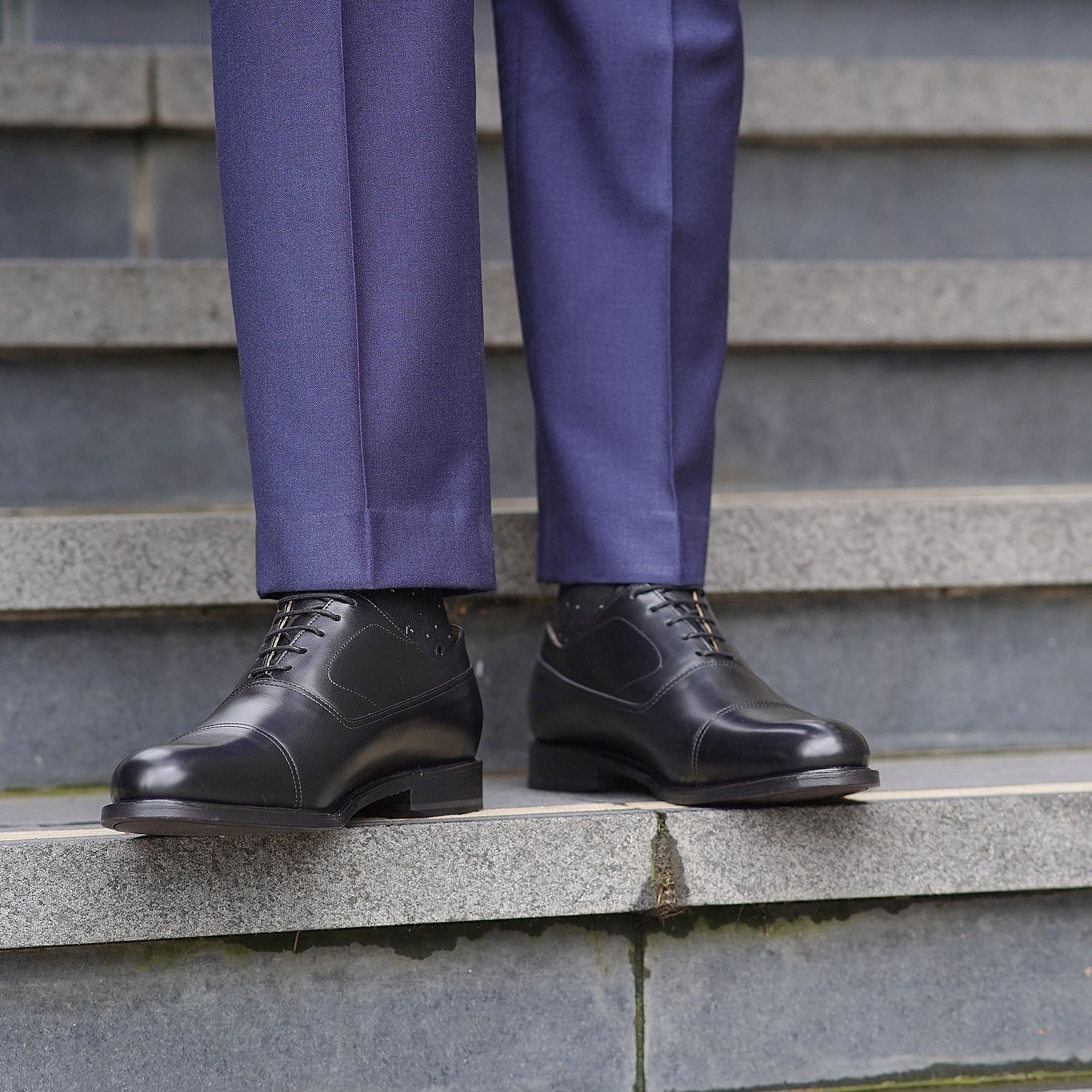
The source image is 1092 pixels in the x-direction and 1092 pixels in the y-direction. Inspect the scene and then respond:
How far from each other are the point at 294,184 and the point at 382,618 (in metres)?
0.27

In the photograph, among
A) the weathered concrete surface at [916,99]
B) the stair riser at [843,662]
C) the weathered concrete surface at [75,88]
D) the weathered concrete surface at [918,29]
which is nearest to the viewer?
the stair riser at [843,662]

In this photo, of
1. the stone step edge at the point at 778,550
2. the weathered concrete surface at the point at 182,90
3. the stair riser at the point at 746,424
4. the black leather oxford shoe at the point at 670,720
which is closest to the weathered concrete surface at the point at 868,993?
the black leather oxford shoe at the point at 670,720

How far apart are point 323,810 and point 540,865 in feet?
0.46

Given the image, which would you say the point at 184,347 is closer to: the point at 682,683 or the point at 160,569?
the point at 160,569

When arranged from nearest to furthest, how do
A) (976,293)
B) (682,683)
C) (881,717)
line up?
(682,683) < (881,717) < (976,293)

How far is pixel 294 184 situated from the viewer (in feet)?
2.26

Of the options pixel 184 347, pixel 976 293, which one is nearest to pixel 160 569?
pixel 184 347

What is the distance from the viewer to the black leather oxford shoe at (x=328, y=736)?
0.61 m

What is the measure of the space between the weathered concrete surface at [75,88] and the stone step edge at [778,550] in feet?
1.48

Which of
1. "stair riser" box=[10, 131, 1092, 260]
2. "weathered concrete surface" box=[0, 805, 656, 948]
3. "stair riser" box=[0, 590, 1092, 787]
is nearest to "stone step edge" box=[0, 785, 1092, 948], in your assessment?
"weathered concrete surface" box=[0, 805, 656, 948]

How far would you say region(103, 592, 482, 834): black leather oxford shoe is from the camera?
0.61 meters

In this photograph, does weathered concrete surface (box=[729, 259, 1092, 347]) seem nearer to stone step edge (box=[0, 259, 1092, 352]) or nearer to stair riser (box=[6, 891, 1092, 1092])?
stone step edge (box=[0, 259, 1092, 352])

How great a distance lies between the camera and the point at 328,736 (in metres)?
0.68

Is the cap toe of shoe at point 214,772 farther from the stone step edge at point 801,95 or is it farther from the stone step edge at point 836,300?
the stone step edge at point 801,95
